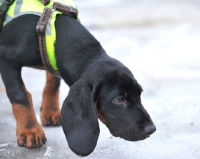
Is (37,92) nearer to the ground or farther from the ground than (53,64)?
nearer to the ground

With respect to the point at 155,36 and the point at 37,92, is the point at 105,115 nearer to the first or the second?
the point at 37,92

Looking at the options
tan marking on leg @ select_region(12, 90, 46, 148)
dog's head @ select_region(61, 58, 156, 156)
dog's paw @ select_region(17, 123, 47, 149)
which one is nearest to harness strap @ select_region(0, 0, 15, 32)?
tan marking on leg @ select_region(12, 90, 46, 148)

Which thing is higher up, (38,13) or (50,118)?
(38,13)

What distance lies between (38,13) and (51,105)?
0.96 meters

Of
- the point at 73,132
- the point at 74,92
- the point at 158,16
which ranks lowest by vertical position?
the point at 158,16

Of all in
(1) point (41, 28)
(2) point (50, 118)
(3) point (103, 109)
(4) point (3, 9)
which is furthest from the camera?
(2) point (50, 118)

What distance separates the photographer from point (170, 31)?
7.41 meters

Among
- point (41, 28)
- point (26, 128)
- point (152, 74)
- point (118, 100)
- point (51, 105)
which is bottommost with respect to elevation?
point (152, 74)

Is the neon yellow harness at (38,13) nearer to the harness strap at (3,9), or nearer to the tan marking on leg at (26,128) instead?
the harness strap at (3,9)

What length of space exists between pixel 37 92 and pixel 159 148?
179cm

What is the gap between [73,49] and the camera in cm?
377

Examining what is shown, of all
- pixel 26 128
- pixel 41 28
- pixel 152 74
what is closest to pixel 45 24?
pixel 41 28

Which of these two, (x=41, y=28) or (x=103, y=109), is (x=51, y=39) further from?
(x=103, y=109)

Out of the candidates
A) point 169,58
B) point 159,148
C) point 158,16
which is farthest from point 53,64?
point 158,16
